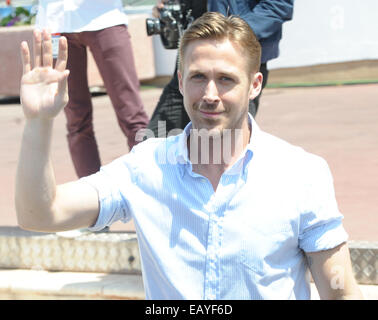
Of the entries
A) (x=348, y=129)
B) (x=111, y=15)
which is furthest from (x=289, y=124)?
(x=111, y=15)

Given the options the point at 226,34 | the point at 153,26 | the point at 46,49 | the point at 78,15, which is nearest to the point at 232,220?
the point at 226,34

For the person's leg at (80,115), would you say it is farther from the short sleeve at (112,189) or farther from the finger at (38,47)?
the finger at (38,47)

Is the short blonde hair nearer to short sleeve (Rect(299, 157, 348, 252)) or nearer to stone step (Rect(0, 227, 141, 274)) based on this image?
short sleeve (Rect(299, 157, 348, 252))

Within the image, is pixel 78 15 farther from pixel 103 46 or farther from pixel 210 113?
pixel 210 113

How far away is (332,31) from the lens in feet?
32.8

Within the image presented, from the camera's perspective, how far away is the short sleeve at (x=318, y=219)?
203 cm

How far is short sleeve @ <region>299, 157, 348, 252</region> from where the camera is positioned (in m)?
2.03

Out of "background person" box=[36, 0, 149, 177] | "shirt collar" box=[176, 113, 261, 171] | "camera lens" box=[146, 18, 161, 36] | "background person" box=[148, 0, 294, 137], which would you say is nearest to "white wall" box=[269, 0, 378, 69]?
"background person" box=[36, 0, 149, 177]

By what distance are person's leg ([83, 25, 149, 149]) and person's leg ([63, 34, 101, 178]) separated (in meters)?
0.10

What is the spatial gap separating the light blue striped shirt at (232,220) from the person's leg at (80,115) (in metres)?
2.11

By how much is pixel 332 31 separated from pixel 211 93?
27.0 ft

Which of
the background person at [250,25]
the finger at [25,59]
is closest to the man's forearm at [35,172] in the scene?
the finger at [25,59]

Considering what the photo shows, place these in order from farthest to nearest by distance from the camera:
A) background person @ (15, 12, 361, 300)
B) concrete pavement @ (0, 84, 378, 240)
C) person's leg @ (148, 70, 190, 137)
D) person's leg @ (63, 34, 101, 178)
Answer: concrete pavement @ (0, 84, 378, 240)
person's leg @ (63, 34, 101, 178)
person's leg @ (148, 70, 190, 137)
background person @ (15, 12, 361, 300)
